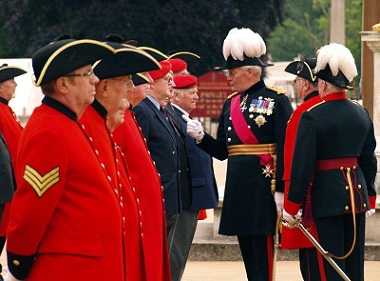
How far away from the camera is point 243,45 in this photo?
31.0ft

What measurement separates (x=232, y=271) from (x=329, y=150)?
357 centimetres

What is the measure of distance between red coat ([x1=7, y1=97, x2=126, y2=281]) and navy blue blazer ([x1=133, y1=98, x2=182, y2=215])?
288 centimetres

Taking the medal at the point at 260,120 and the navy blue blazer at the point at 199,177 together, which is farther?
the navy blue blazer at the point at 199,177

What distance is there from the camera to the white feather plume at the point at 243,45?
31.0 feet

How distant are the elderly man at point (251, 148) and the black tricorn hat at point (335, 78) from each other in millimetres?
715

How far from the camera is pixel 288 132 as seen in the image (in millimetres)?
9164

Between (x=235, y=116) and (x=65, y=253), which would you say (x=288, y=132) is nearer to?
(x=235, y=116)

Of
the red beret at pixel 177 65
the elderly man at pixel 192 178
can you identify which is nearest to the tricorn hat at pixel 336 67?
the elderly man at pixel 192 178

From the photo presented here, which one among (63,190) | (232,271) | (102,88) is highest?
(102,88)

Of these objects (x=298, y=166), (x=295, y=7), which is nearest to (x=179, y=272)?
(x=298, y=166)

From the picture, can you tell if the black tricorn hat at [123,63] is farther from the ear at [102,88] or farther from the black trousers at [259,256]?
the black trousers at [259,256]

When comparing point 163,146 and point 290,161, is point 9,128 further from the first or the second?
point 290,161

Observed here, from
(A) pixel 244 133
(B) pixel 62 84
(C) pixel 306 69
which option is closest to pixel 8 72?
(A) pixel 244 133

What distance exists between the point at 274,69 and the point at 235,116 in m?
49.7
